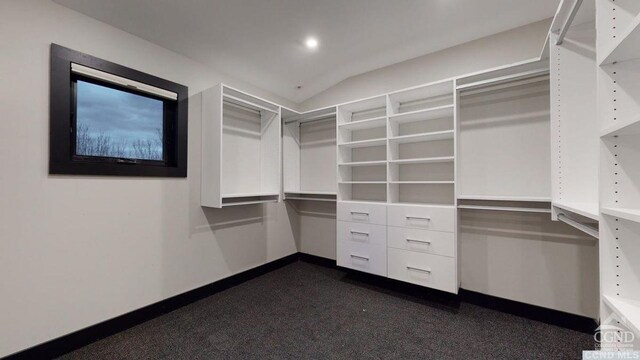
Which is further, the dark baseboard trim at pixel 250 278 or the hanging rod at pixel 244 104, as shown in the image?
the hanging rod at pixel 244 104

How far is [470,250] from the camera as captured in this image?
2402 mm

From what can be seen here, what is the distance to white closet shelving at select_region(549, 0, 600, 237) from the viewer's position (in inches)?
59.3

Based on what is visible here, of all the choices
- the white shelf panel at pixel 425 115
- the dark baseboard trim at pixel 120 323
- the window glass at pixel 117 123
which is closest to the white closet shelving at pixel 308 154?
the white shelf panel at pixel 425 115

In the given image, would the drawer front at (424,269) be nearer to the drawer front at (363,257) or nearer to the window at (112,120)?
the drawer front at (363,257)

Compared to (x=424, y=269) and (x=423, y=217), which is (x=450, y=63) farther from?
(x=424, y=269)

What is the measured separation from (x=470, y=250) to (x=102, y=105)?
137 inches

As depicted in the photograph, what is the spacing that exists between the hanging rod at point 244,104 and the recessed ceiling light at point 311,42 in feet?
2.81

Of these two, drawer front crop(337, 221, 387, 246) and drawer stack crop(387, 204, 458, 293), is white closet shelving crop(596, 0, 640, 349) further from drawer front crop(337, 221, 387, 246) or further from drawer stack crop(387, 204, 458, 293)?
drawer front crop(337, 221, 387, 246)

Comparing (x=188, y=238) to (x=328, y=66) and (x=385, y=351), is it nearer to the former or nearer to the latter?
(x=385, y=351)

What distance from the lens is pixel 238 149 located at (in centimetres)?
293

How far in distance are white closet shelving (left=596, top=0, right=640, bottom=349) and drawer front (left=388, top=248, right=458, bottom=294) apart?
1.30m

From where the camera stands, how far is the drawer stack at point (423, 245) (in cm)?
215

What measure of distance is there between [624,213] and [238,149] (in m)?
2.93

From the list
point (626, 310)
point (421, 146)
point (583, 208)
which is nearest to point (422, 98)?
point (421, 146)
